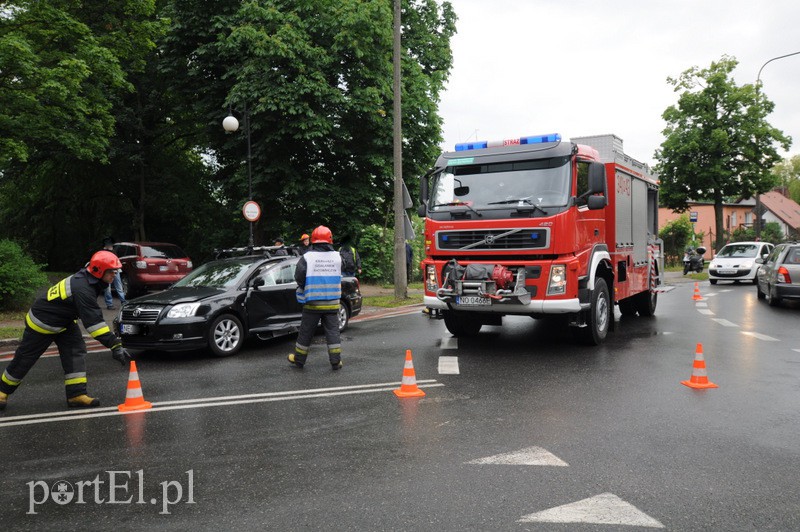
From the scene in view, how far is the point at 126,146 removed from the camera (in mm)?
24859

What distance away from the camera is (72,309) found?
639 cm

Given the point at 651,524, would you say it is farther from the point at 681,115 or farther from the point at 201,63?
the point at 681,115

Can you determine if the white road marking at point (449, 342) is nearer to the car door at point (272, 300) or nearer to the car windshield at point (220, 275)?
the car door at point (272, 300)

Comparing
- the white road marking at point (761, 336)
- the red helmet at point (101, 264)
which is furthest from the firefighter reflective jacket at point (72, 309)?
the white road marking at point (761, 336)

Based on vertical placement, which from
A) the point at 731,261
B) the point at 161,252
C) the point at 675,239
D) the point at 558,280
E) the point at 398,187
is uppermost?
the point at 398,187

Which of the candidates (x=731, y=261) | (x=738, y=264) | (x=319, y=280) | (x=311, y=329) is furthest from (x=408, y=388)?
(x=731, y=261)

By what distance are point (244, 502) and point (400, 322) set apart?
31.6 feet

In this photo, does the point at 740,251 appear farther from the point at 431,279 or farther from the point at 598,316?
the point at 431,279

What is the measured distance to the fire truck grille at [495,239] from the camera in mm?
8555

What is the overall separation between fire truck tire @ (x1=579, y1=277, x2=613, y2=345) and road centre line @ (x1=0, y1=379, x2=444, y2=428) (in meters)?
3.15

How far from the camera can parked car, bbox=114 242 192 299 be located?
1792 cm

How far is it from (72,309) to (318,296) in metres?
2.92

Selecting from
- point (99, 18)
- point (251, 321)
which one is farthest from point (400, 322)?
point (99, 18)

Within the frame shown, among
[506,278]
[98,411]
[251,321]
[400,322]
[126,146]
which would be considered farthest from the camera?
[126,146]
